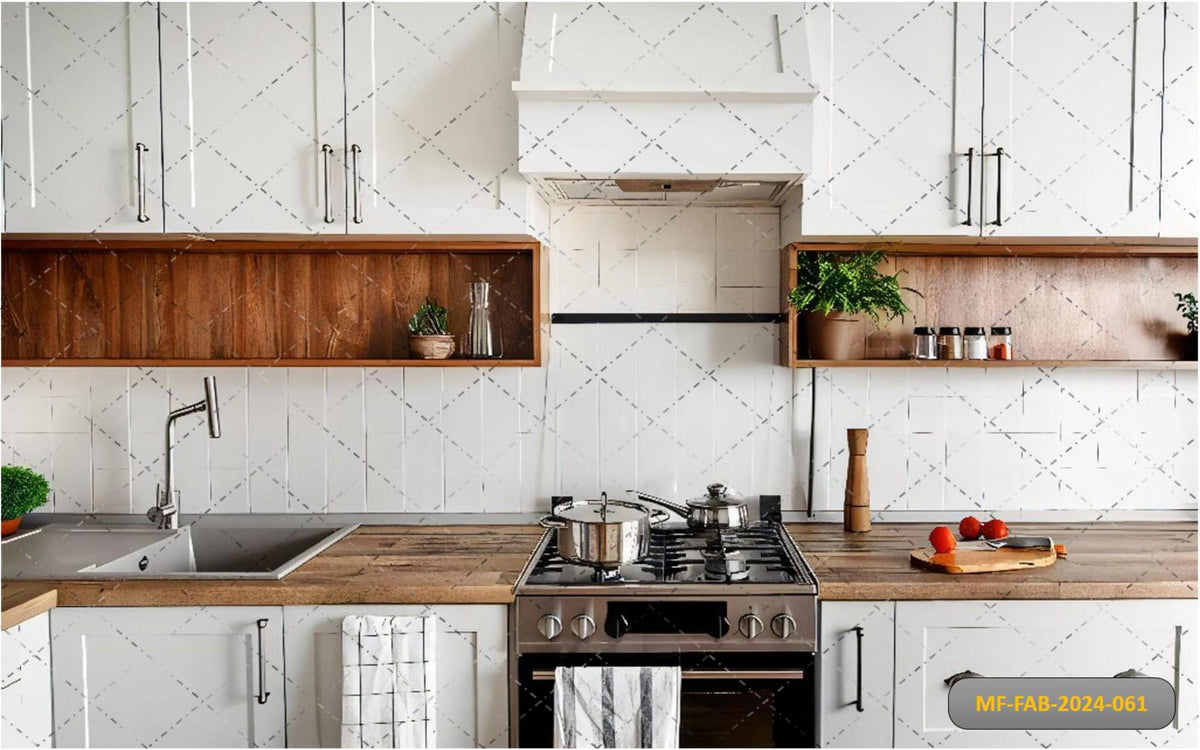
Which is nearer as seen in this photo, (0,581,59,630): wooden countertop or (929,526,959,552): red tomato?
(0,581,59,630): wooden countertop

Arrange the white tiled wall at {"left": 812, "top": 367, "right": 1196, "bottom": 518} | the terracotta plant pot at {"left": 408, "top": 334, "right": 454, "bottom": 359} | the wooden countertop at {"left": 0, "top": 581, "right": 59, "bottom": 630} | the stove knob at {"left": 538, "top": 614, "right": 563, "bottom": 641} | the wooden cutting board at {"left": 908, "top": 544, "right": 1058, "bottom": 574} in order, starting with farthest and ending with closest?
the white tiled wall at {"left": 812, "top": 367, "right": 1196, "bottom": 518} → the terracotta plant pot at {"left": 408, "top": 334, "right": 454, "bottom": 359} → the wooden cutting board at {"left": 908, "top": 544, "right": 1058, "bottom": 574} → the stove knob at {"left": 538, "top": 614, "right": 563, "bottom": 641} → the wooden countertop at {"left": 0, "top": 581, "right": 59, "bottom": 630}

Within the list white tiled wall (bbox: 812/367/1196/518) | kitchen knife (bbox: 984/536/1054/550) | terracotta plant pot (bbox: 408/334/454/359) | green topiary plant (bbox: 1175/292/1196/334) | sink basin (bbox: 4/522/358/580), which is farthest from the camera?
white tiled wall (bbox: 812/367/1196/518)

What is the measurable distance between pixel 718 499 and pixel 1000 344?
0.94 metres

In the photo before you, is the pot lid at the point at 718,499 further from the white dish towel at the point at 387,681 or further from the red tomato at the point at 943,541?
the white dish towel at the point at 387,681

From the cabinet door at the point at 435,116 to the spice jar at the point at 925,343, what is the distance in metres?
1.16

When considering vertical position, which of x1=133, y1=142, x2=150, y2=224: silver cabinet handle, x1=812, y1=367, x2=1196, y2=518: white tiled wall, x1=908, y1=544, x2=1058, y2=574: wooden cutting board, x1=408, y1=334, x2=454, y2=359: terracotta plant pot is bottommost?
x1=908, y1=544, x2=1058, y2=574: wooden cutting board

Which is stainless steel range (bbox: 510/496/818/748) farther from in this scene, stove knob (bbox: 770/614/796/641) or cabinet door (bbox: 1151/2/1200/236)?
cabinet door (bbox: 1151/2/1200/236)

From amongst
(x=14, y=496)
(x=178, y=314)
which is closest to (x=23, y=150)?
(x=178, y=314)

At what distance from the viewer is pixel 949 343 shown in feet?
7.92

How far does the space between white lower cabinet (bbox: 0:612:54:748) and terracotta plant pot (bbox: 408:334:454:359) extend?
106 cm

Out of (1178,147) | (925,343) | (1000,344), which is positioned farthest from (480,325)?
(1178,147)

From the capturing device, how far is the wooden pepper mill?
8.07ft

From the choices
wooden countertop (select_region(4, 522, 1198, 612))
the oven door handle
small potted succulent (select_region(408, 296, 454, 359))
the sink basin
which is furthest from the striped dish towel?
small potted succulent (select_region(408, 296, 454, 359))

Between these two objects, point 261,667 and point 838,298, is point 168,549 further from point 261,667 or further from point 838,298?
point 838,298
